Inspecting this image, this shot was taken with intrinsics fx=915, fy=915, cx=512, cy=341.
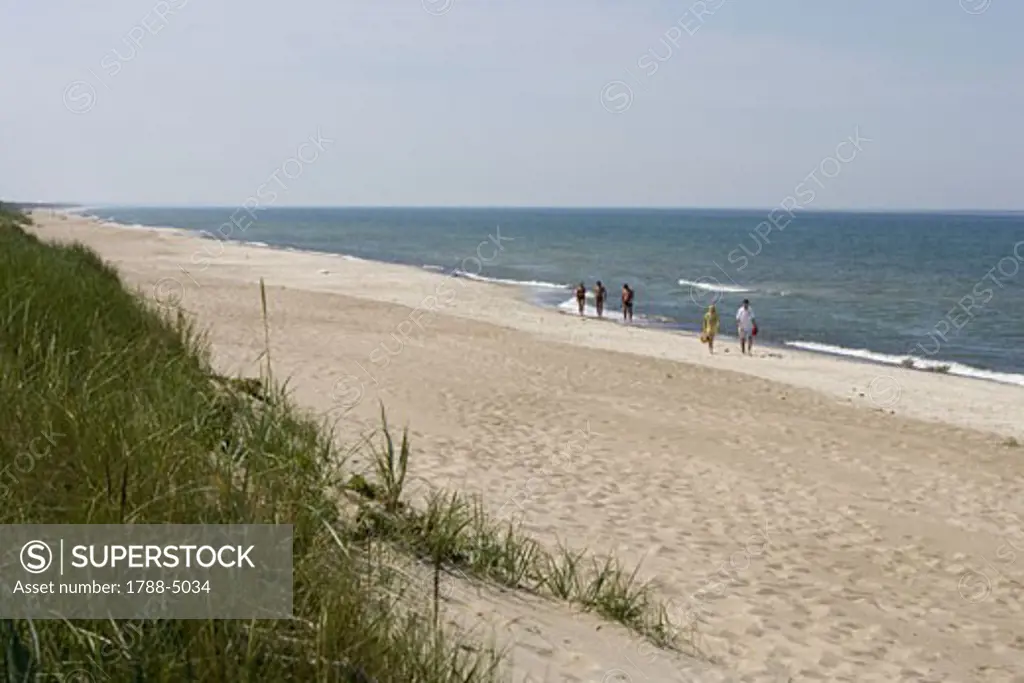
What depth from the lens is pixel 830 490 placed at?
415 inches

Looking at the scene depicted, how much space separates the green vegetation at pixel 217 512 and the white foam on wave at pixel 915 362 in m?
21.3

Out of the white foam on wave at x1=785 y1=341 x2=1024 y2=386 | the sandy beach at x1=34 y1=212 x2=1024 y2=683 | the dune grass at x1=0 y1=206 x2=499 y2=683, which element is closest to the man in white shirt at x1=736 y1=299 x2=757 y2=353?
the sandy beach at x1=34 y1=212 x2=1024 y2=683

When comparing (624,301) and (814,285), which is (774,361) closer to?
(624,301)

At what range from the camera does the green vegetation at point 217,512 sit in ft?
8.98

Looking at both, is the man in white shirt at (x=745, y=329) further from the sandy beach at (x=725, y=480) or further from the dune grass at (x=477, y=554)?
the dune grass at (x=477, y=554)

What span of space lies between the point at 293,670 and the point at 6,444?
162cm

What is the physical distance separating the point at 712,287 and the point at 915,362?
24163mm

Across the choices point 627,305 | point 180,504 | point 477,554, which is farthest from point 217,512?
point 627,305

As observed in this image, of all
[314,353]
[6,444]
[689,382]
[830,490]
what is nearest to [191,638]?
[6,444]

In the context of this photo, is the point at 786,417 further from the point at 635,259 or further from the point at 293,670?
the point at 635,259

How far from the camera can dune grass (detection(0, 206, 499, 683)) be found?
269 cm

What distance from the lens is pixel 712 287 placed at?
50.2m

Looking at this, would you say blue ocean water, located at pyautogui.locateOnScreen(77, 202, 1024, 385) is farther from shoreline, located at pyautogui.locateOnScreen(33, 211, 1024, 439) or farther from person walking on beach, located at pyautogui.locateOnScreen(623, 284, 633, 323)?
shoreline, located at pyautogui.locateOnScreen(33, 211, 1024, 439)

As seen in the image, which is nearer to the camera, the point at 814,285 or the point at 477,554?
the point at 477,554
